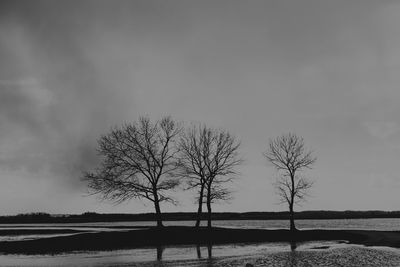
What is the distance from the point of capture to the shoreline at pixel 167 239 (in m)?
46.6

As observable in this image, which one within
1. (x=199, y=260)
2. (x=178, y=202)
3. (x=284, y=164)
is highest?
(x=284, y=164)

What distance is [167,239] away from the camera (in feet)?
179

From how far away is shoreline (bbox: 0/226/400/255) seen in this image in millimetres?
46562

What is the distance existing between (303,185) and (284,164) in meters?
3.83

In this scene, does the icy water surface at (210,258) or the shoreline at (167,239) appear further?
the shoreline at (167,239)

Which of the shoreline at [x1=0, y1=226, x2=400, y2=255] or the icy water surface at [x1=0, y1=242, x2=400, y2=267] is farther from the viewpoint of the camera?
the shoreline at [x1=0, y1=226, x2=400, y2=255]

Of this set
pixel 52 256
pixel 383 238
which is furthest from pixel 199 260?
pixel 383 238

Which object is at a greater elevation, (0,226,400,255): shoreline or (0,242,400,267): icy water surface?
(0,226,400,255): shoreline

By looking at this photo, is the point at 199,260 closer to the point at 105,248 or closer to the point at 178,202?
the point at 105,248

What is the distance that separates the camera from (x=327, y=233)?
61469 millimetres

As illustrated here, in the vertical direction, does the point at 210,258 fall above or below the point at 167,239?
below

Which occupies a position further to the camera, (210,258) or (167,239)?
(167,239)

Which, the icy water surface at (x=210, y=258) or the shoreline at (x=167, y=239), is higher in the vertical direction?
the shoreline at (x=167, y=239)

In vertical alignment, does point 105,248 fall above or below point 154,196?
below
